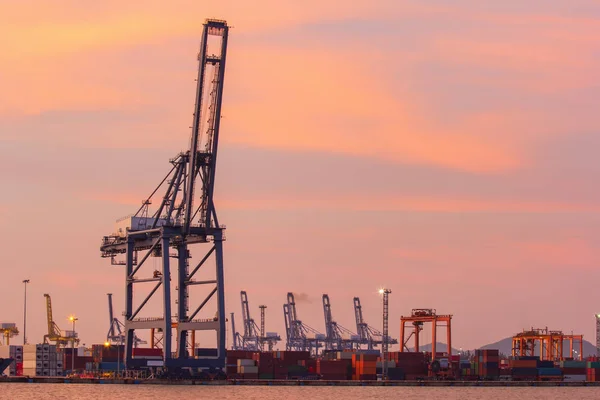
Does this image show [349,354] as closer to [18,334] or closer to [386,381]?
[386,381]

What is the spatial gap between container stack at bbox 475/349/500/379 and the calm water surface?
791cm

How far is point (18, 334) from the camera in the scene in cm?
17925

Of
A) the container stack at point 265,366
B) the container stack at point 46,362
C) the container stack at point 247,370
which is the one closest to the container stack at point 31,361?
the container stack at point 46,362

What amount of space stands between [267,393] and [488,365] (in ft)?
125

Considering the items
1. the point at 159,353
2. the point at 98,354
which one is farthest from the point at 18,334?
the point at 159,353

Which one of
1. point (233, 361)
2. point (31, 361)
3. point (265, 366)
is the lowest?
point (265, 366)

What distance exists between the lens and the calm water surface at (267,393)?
104 meters

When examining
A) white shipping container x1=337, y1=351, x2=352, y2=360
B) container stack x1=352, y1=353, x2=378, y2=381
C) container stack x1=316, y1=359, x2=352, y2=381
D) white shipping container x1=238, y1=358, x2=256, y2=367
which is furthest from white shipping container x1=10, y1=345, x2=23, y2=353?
container stack x1=352, y1=353, x2=378, y2=381

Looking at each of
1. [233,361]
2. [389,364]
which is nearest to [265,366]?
[233,361]

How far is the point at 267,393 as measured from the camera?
114938 millimetres

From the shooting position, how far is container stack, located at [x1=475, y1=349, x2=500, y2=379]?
144000 millimetres

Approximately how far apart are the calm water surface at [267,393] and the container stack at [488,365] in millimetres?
7907

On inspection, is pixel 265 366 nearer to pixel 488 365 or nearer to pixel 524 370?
pixel 488 365

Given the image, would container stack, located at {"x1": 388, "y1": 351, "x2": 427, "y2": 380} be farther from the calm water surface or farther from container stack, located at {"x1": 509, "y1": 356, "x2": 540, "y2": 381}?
container stack, located at {"x1": 509, "y1": 356, "x2": 540, "y2": 381}
